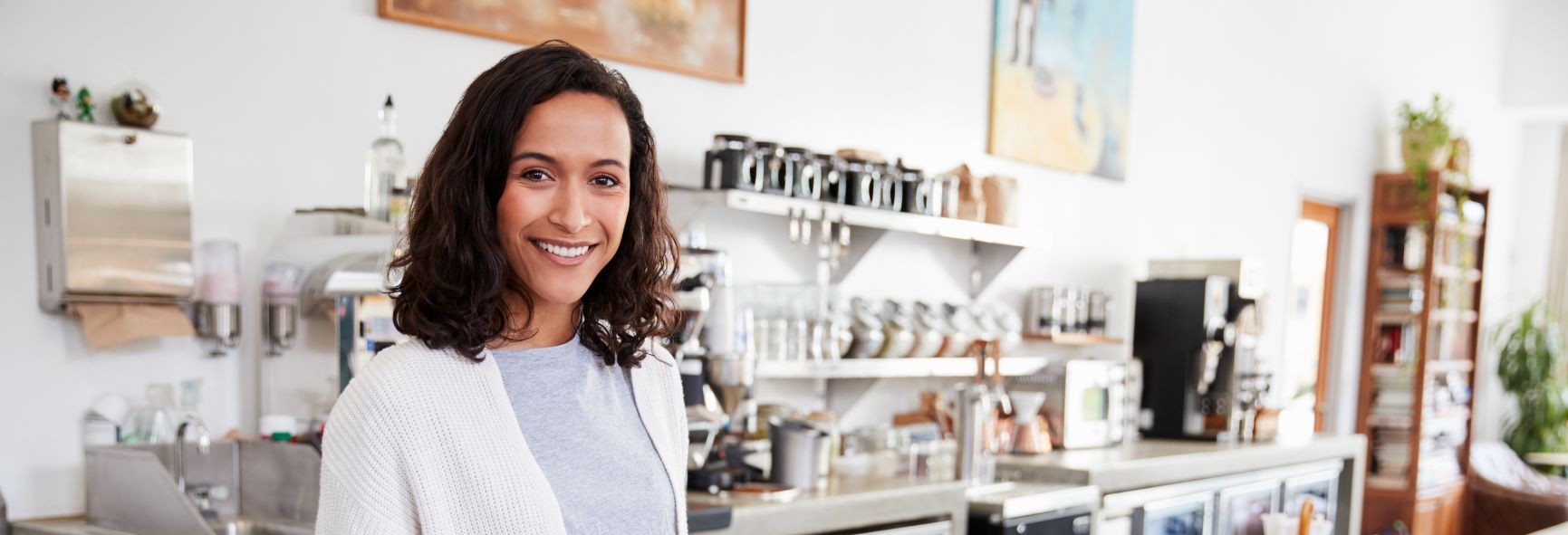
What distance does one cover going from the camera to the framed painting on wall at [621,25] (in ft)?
10.9

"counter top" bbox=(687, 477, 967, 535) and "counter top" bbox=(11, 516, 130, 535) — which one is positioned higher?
"counter top" bbox=(11, 516, 130, 535)

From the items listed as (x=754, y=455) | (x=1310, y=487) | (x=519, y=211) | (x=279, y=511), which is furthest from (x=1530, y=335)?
(x=519, y=211)

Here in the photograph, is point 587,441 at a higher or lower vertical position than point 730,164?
lower

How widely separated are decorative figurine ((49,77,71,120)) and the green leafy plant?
8.37 m

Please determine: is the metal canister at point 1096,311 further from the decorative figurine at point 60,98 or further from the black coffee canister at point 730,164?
the decorative figurine at point 60,98

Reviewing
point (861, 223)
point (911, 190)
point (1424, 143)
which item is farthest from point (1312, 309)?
point (861, 223)

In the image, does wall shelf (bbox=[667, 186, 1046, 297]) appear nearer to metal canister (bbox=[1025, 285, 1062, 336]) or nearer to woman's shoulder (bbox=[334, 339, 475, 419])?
metal canister (bbox=[1025, 285, 1062, 336])

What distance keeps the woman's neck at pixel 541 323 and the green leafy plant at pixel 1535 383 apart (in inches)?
332

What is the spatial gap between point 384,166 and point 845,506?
1.45m

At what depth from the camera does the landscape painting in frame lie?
5.12 metres

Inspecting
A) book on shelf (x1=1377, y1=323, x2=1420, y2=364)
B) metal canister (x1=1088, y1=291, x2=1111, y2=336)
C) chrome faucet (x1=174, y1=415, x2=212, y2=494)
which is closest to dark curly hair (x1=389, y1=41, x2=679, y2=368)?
chrome faucet (x1=174, y1=415, x2=212, y2=494)

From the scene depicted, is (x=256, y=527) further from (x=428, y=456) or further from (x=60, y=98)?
(x=428, y=456)

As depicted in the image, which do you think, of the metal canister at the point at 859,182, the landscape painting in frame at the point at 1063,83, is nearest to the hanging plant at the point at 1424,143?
the landscape painting in frame at the point at 1063,83

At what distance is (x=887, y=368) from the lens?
4.26 meters
